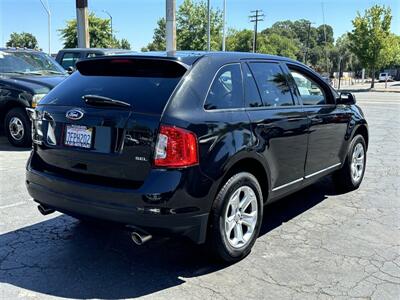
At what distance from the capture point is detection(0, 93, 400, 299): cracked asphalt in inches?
130

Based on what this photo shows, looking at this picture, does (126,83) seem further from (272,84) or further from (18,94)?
(18,94)

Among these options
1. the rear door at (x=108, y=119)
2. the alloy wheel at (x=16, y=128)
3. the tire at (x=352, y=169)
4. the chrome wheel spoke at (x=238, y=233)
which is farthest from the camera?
the alloy wheel at (x=16, y=128)

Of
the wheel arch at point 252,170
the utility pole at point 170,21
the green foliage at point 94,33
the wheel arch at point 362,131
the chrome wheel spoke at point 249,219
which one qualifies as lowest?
the chrome wheel spoke at point 249,219

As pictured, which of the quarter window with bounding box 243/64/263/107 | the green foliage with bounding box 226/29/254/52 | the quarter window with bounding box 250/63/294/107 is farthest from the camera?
the green foliage with bounding box 226/29/254/52

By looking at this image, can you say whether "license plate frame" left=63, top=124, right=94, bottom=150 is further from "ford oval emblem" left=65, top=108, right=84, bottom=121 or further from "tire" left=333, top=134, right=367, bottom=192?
"tire" left=333, top=134, right=367, bottom=192

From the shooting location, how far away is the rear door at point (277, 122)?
158 inches

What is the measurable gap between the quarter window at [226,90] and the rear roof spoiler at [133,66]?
11.8 inches

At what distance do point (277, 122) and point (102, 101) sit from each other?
1.62m

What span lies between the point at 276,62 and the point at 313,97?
0.83 metres

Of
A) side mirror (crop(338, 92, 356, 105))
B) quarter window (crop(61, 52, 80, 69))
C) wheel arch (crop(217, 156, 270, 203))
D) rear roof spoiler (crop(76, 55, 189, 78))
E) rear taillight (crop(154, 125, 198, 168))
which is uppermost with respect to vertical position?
quarter window (crop(61, 52, 80, 69))

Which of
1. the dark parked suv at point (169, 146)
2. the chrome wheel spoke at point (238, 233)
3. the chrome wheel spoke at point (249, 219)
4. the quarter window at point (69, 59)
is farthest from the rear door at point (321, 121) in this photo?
the quarter window at point (69, 59)

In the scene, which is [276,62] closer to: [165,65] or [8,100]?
[165,65]

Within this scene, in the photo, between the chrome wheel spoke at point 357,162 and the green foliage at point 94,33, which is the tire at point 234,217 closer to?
the chrome wheel spoke at point 357,162

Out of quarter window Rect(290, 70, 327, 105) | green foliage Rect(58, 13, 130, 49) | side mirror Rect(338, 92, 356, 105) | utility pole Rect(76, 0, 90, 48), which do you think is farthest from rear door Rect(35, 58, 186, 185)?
green foliage Rect(58, 13, 130, 49)
